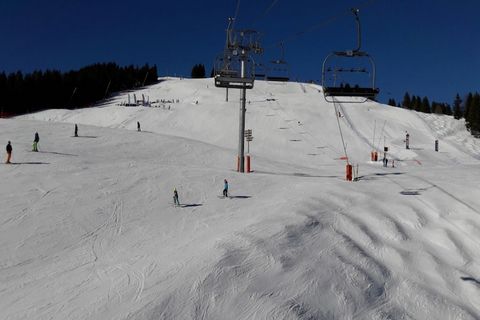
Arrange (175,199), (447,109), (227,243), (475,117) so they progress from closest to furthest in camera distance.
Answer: (227,243), (175,199), (475,117), (447,109)

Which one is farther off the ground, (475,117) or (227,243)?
(475,117)

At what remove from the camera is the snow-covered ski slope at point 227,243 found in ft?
30.4

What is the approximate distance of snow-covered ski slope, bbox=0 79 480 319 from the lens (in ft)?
30.4

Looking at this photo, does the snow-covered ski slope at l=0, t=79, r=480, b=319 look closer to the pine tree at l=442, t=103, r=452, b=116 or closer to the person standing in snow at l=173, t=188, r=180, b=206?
the person standing in snow at l=173, t=188, r=180, b=206

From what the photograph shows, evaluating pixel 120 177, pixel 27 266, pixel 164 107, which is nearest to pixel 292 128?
pixel 164 107

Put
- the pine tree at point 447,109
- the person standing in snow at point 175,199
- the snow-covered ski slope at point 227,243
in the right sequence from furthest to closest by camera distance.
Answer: the pine tree at point 447,109 < the person standing in snow at point 175,199 < the snow-covered ski slope at point 227,243

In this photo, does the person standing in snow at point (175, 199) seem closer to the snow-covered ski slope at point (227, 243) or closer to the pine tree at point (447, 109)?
the snow-covered ski slope at point (227, 243)

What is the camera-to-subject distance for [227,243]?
11367mm

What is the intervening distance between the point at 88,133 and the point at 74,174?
13.9 metres

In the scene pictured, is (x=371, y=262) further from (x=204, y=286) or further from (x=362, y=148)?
(x=362, y=148)

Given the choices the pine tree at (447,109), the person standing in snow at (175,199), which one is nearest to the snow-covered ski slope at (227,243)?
the person standing in snow at (175,199)

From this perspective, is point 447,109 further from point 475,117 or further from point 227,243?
point 227,243

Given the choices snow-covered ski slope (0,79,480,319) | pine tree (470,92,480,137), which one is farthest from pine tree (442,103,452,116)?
snow-covered ski slope (0,79,480,319)

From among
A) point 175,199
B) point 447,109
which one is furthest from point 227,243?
point 447,109
